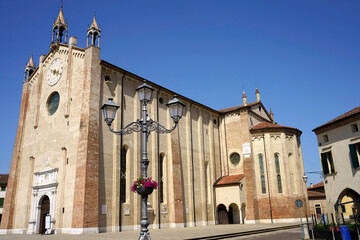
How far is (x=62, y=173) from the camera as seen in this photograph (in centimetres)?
2256

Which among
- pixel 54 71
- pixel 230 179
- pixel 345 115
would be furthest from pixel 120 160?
pixel 345 115

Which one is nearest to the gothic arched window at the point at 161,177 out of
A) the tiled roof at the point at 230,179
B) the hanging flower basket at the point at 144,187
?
the tiled roof at the point at 230,179

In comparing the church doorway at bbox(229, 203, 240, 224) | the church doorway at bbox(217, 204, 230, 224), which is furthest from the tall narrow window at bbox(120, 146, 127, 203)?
the church doorway at bbox(229, 203, 240, 224)

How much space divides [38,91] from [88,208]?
1361cm

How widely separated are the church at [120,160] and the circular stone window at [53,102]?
4.4 inches

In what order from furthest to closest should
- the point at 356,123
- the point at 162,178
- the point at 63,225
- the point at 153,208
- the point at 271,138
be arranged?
1. the point at 271,138
2. the point at 162,178
3. the point at 153,208
4. the point at 63,225
5. the point at 356,123

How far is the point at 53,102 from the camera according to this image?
87.2ft

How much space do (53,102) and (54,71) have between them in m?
2.81

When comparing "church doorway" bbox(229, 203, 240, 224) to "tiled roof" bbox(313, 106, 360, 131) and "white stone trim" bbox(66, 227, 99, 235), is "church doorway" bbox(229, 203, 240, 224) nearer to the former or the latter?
"tiled roof" bbox(313, 106, 360, 131)

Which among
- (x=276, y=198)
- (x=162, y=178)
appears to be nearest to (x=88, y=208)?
(x=162, y=178)

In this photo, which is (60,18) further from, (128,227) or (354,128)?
(354,128)

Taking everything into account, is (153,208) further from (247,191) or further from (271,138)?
(271,138)

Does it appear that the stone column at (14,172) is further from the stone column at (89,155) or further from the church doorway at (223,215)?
the church doorway at (223,215)

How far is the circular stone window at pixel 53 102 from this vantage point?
85.6 ft
